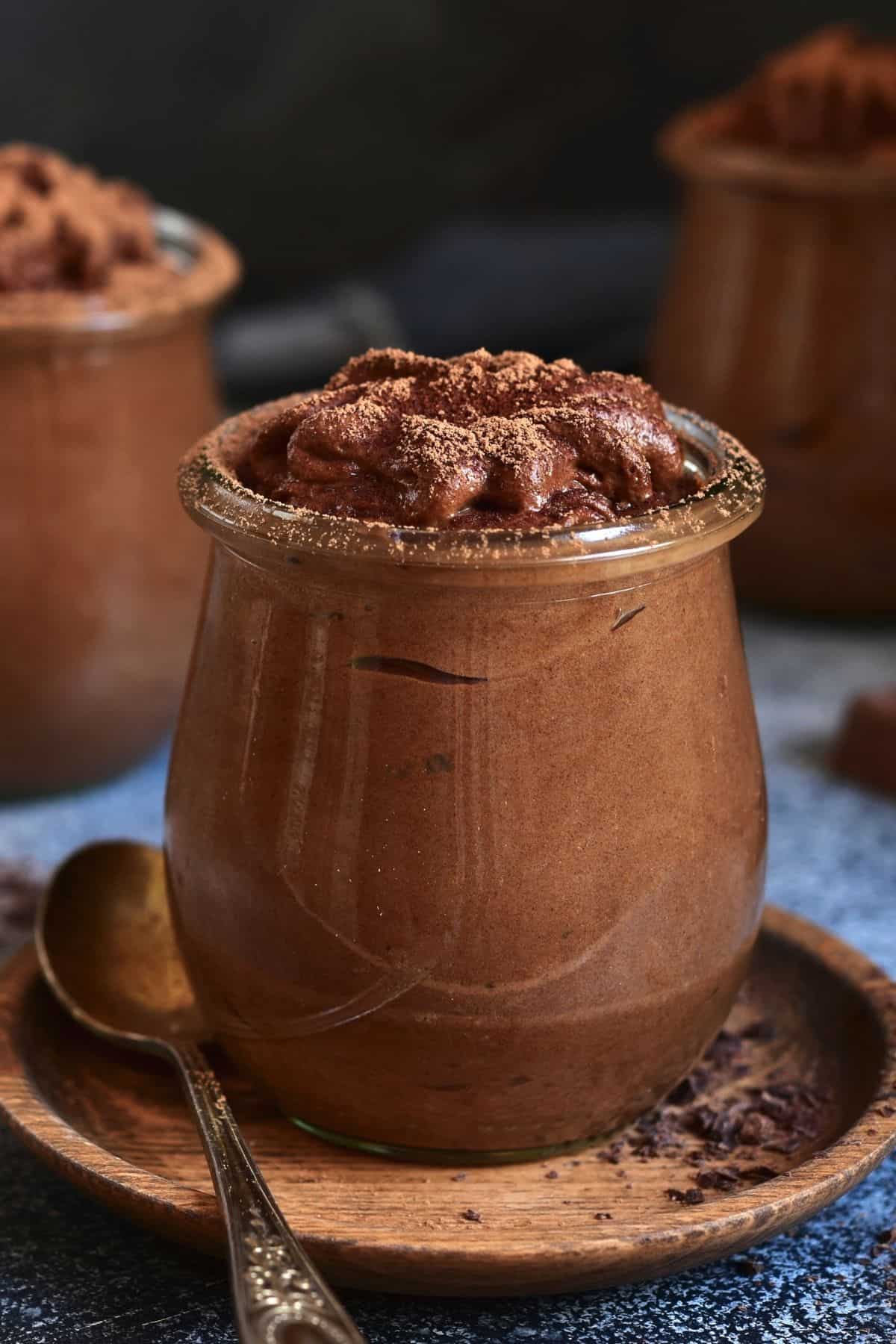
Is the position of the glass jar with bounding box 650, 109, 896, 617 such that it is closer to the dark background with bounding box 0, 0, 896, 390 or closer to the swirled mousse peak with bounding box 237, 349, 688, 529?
the dark background with bounding box 0, 0, 896, 390

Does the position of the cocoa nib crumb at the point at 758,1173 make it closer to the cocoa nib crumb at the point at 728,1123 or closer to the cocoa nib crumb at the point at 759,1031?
the cocoa nib crumb at the point at 728,1123

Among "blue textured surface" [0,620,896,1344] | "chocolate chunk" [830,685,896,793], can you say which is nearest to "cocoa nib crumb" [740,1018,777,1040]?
"blue textured surface" [0,620,896,1344]

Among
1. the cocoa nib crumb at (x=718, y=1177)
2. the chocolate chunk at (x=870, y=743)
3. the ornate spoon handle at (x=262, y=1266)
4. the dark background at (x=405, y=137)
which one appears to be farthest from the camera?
the dark background at (x=405, y=137)

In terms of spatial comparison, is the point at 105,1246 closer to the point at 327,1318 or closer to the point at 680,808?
the point at 327,1318

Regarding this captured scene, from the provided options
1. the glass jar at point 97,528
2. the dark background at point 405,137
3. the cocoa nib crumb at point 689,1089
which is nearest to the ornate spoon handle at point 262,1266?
the cocoa nib crumb at point 689,1089

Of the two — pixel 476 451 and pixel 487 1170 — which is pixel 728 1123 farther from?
pixel 476 451

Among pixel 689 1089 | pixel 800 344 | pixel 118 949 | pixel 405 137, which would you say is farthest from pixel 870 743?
Result: pixel 405 137
